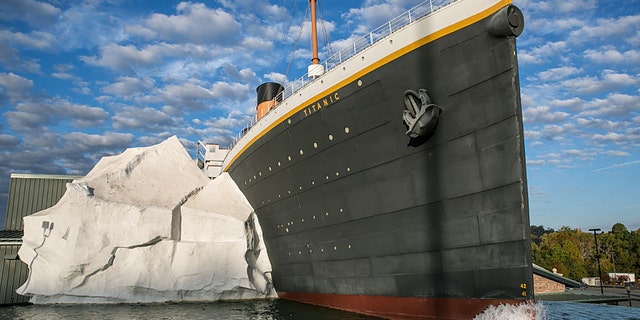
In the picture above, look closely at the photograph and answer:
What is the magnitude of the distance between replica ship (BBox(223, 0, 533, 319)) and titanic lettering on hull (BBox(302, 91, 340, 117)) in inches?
1.5

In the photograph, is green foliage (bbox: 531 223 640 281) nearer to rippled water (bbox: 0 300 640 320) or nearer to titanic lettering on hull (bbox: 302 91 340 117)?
rippled water (bbox: 0 300 640 320)

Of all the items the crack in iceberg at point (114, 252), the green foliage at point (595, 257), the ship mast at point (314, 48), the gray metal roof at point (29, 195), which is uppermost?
the ship mast at point (314, 48)

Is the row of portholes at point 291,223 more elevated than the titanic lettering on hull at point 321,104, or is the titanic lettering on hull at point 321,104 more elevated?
the titanic lettering on hull at point 321,104

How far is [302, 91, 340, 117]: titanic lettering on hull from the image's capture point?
12.6 m

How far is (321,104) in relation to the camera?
13008 millimetres

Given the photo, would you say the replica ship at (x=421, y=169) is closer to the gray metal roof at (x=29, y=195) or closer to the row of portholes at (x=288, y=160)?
the row of portholes at (x=288, y=160)

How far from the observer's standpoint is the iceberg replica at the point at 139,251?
1838 cm

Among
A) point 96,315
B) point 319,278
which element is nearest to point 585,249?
point 319,278

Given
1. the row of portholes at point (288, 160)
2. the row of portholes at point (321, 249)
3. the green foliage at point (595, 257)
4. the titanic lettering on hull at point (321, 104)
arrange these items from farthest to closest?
1. the green foliage at point (595, 257)
2. the row of portholes at point (321, 249)
3. the titanic lettering on hull at point (321, 104)
4. the row of portholes at point (288, 160)

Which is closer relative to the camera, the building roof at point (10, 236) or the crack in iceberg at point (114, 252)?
the crack in iceberg at point (114, 252)

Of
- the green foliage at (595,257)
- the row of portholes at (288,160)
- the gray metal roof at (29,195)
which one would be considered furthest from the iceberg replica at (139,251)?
the green foliage at (595,257)

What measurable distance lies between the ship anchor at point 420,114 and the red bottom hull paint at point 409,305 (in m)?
4.46

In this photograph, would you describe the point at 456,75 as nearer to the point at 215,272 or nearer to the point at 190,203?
the point at 215,272

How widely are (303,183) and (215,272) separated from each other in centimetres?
744
